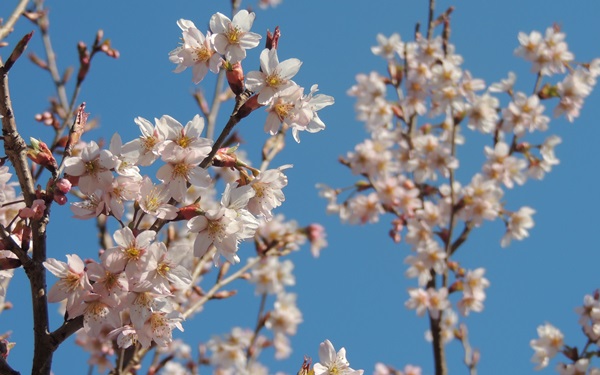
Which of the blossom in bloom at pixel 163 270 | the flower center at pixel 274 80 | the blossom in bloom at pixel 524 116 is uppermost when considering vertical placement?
the blossom in bloom at pixel 524 116

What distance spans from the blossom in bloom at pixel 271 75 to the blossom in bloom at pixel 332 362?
0.80 m

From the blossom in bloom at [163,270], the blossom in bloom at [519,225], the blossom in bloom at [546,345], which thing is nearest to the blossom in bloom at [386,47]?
the blossom in bloom at [519,225]

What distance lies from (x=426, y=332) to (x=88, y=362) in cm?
383

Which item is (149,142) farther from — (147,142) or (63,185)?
(63,185)

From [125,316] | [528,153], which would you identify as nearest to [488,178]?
[528,153]

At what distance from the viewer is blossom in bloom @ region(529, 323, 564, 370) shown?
460cm

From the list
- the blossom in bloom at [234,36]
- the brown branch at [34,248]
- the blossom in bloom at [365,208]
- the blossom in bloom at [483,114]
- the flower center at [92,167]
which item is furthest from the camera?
the blossom in bloom at [365,208]

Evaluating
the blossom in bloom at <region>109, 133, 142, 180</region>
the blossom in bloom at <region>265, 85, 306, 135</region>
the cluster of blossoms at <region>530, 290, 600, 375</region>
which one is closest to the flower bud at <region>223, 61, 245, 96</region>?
the blossom in bloom at <region>265, 85, 306, 135</region>

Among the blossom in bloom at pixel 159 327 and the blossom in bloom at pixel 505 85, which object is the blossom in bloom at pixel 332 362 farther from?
the blossom in bloom at pixel 505 85

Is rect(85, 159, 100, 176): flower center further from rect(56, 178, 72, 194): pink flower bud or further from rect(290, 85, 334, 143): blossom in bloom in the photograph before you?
rect(290, 85, 334, 143): blossom in bloom

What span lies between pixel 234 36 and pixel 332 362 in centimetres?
108

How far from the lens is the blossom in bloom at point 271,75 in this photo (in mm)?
1704

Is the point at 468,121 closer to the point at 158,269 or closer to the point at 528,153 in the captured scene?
the point at 528,153

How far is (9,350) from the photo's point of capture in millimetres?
1670
